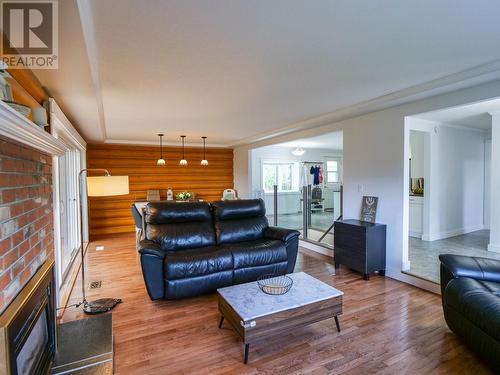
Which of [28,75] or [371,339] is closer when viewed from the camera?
[28,75]

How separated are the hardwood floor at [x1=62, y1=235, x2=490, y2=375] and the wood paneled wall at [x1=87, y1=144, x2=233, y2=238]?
3684 millimetres

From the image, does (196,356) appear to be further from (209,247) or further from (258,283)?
(209,247)

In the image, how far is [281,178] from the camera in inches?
353

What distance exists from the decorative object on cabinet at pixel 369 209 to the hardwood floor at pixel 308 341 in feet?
3.20

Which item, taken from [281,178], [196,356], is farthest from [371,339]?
[281,178]

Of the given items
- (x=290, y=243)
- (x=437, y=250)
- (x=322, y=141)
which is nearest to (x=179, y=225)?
(x=290, y=243)

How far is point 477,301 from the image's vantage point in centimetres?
192

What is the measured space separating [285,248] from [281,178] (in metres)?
5.61

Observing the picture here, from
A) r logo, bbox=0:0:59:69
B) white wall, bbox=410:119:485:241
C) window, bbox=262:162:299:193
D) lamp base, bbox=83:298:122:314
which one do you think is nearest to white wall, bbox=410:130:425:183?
white wall, bbox=410:119:485:241

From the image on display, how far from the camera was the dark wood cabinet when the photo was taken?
3.48 m

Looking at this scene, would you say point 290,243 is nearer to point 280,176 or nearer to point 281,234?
point 281,234

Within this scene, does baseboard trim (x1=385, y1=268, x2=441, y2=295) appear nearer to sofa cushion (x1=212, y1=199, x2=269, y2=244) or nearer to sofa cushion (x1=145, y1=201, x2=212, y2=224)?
sofa cushion (x1=212, y1=199, x2=269, y2=244)

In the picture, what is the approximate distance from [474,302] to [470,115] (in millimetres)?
3823

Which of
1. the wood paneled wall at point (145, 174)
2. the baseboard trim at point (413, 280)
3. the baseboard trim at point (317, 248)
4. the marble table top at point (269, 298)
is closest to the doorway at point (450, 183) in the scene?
the baseboard trim at point (413, 280)
